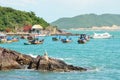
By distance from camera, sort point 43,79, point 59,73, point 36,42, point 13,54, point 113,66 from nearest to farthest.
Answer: point 43,79 < point 59,73 < point 13,54 < point 113,66 < point 36,42

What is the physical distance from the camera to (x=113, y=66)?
70.3m

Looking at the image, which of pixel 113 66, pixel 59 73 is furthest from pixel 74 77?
pixel 113 66

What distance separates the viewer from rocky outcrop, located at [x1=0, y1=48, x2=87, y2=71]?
5803 centimetres

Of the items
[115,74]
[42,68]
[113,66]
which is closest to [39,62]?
[42,68]

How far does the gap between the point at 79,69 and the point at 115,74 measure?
4757mm

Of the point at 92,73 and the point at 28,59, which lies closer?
the point at 92,73

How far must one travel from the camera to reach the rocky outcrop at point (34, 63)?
5803 centimetres

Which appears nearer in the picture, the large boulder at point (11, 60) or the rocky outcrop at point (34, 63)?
the rocky outcrop at point (34, 63)

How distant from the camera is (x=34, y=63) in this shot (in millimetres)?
60125

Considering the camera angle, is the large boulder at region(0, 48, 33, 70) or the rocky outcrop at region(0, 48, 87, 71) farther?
the large boulder at region(0, 48, 33, 70)

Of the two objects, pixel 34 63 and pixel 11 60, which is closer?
pixel 11 60

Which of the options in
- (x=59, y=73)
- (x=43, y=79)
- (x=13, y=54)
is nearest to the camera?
→ (x=43, y=79)

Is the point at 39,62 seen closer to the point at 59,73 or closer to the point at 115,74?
the point at 59,73

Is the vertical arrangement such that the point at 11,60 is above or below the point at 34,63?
above
